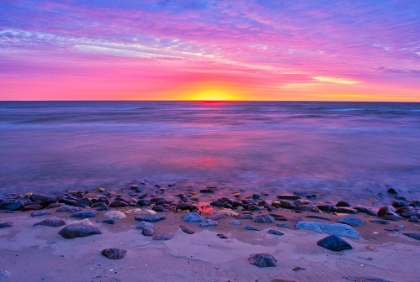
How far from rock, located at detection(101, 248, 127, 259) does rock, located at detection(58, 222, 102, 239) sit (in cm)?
69

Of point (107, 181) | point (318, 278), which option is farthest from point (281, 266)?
point (107, 181)

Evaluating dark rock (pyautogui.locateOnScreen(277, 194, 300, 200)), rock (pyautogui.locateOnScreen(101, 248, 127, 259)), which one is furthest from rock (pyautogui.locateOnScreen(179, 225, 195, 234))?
dark rock (pyautogui.locateOnScreen(277, 194, 300, 200))

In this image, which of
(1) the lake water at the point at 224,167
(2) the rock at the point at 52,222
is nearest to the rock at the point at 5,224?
(2) the rock at the point at 52,222

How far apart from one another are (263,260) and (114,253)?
161 centimetres

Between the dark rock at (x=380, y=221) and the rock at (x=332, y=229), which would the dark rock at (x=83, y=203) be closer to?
the rock at (x=332, y=229)

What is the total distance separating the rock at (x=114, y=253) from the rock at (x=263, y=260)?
1.39 m

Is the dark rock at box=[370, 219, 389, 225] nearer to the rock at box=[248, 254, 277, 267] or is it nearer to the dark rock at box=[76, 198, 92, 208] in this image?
the rock at box=[248, 254, 277, 267]

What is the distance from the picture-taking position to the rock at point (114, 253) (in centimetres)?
372

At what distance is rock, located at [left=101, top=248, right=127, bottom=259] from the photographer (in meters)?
3.72

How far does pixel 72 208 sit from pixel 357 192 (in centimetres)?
596

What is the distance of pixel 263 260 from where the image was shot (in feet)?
12.0

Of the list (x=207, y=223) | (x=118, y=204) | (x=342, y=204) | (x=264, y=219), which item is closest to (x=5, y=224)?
(x=118, y=204)

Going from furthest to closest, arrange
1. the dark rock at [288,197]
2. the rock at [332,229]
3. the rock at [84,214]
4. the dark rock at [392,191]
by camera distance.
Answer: the dark rock at [392,191]
the dark rock at [288,197]
the rock at [84,214]
the rock at [332,229]

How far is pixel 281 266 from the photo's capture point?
12.0 feet
